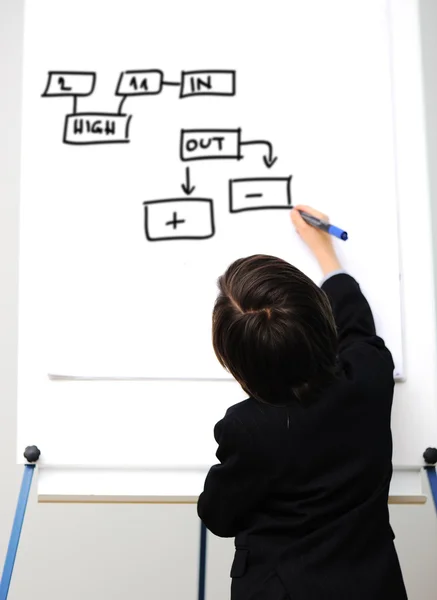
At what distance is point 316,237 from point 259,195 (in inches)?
4.1

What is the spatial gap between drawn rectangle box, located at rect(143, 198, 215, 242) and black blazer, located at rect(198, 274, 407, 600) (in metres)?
0.30

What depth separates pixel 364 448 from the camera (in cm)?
88

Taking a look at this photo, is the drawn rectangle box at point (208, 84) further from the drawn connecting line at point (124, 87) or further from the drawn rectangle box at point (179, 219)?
the drawn rectangle box at point (179, 219)

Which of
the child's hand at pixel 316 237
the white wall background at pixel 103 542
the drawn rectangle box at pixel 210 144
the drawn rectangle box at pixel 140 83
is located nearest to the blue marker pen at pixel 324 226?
the child's hand at pixel 316 237

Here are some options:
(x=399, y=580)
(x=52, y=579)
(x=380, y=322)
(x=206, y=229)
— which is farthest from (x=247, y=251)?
(x=52, y=579)

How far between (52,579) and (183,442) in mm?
791

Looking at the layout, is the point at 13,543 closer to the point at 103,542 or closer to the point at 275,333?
the point at 275,333

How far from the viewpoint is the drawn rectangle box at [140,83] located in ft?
3.59

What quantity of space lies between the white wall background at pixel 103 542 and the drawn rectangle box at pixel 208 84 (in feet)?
2.28

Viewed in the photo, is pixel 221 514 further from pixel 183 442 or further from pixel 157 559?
pixel 157 559

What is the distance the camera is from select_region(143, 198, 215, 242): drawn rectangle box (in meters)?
1.08

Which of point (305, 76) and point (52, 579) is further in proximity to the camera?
point (52, 579)

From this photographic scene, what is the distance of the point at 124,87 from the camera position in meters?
1.10

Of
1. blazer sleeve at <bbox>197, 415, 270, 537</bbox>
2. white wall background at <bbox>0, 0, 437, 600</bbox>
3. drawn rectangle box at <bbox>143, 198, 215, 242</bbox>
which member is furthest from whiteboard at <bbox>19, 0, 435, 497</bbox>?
white wall background at <bbox>0, 0, 437, 600</bbox>
